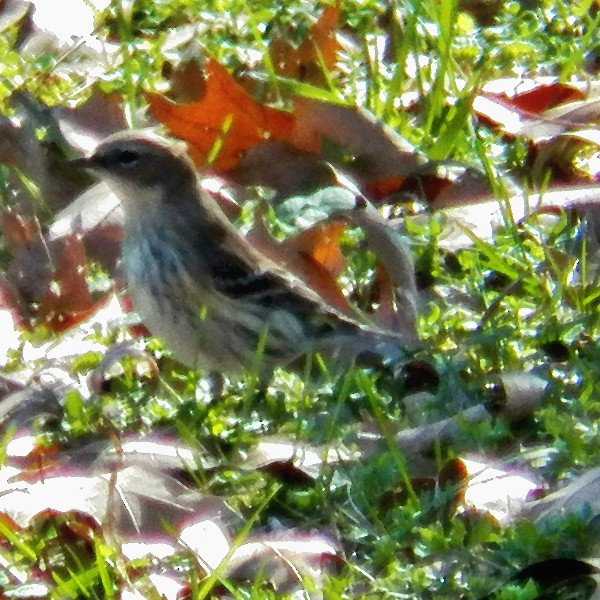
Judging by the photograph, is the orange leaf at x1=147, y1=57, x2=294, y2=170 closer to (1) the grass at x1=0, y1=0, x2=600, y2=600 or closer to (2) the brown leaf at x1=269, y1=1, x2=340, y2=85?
(1) the grass at x1=0, y1=0, x2=600, y2=600

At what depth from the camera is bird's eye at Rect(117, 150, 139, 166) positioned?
582 cm

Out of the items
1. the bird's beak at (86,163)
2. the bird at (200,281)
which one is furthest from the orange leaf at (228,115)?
the bird's beak at (86,163)

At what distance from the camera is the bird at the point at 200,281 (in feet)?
17.9

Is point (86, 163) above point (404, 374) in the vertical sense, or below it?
above

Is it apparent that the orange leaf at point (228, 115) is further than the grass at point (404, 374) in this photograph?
Yes

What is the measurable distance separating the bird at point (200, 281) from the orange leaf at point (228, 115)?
0.40ft

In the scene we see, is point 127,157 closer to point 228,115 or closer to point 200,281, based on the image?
point 228,115

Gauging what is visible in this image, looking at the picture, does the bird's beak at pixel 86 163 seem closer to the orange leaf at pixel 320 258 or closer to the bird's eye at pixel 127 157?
the bird's eye at pixel 127 157

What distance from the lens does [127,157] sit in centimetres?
585

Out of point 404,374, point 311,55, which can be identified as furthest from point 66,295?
point 311,55

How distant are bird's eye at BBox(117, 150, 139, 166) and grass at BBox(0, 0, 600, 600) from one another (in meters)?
0.69

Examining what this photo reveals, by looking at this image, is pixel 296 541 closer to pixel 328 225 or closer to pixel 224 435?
pixel 224 435

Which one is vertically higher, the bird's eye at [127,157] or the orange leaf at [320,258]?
the bird's eye at [127,157]

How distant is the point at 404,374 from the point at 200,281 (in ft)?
3.37
